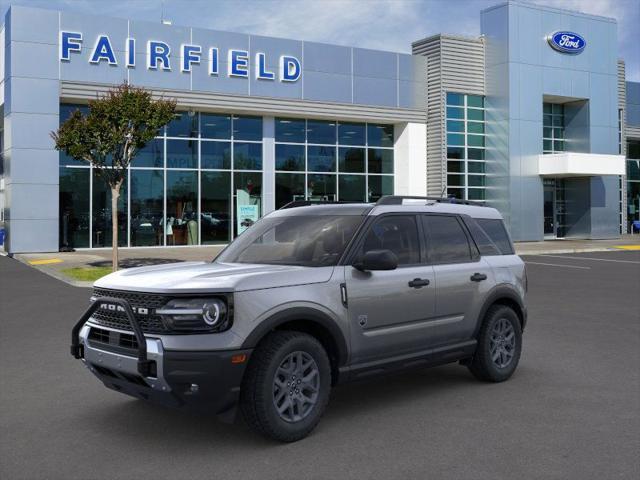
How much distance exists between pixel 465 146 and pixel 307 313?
2823 cm

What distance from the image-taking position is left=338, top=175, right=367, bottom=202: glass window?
30.8m

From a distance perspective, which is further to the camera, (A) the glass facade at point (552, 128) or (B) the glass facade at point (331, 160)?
(A) the glass facade at point (552, 128)

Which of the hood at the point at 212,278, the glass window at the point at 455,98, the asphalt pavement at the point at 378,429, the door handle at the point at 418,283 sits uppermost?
the glass window at the point at 455,98

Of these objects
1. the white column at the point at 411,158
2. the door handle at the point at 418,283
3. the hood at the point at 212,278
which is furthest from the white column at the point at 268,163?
the hood at the point at 212,278

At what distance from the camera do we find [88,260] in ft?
69.3

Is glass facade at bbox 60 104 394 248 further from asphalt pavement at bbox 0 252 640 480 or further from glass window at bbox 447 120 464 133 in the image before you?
asphalt pavement at bbox 0 252 640 480

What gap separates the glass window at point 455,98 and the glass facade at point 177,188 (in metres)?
8.84

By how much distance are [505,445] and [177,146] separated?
24027 mm

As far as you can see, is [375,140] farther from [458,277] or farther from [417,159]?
[458,277]

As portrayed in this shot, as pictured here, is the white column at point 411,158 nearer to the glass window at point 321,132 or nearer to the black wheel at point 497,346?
the glass window at point 321,132

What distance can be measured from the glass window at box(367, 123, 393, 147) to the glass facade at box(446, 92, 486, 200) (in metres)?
2.64

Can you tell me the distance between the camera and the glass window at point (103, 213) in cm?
2598

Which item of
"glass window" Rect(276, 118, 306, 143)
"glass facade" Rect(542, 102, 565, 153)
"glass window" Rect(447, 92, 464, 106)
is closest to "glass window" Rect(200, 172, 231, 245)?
"glass window" Rect(276, 118, 306, 143)

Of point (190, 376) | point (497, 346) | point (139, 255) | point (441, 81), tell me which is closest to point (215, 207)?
point (139, 255)
